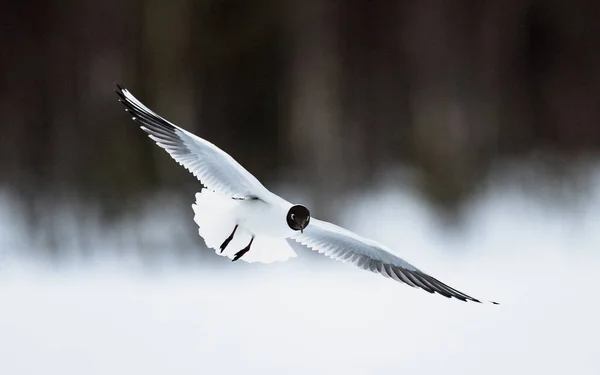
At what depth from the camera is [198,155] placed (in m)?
2.56

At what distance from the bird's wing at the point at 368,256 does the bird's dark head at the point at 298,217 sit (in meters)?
0.20

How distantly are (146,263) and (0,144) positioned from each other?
1.57m

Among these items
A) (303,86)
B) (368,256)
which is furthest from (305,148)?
(368,256)

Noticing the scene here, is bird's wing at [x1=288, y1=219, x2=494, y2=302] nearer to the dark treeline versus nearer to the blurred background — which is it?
the blurred background

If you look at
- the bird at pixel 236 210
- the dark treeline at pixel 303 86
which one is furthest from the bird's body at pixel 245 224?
the dark treeline at pixel 303 86

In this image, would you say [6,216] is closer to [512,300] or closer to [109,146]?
[109,146]

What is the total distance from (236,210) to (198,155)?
0.55 feet

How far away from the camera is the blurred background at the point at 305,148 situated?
12.9 feet

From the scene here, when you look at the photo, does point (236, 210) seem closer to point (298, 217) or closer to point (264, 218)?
point (264, 218)

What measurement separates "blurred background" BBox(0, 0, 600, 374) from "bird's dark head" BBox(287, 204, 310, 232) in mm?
1111

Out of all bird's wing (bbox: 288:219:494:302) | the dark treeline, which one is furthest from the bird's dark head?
the dark treeline

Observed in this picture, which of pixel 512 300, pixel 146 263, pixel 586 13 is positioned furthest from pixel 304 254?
pixel 586 13

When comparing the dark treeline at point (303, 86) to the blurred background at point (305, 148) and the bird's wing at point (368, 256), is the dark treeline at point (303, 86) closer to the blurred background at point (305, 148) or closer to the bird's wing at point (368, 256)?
the blurred background at point (305, 148)

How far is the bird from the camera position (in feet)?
8.15
